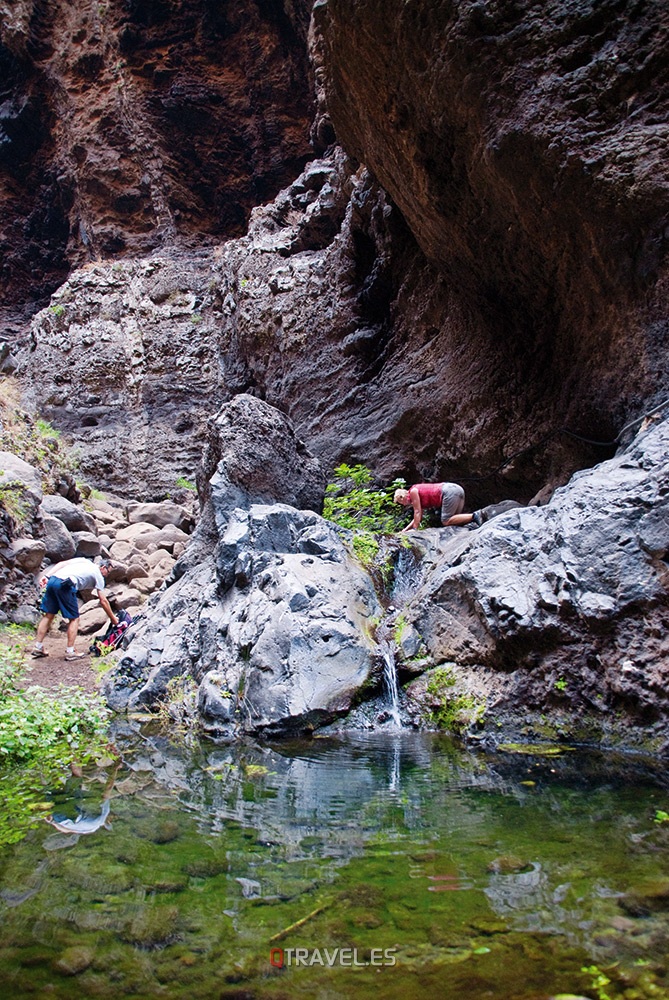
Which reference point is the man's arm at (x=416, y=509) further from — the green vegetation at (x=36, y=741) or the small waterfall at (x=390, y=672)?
the green vegetation at (x=36, y=741)

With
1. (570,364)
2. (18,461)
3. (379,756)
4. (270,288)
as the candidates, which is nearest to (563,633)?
(379,756)

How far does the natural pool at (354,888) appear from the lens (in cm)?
195

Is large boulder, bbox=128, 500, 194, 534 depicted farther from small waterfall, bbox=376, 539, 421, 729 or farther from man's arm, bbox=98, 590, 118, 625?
small waterfall, bbox=376, 539, 421, 729

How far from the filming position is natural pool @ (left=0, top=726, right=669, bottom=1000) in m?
1.95

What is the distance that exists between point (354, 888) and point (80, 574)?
7.43 meters

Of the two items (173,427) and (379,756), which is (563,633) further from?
(173,427)

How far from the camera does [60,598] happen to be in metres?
8.71

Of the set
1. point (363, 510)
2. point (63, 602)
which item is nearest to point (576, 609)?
point (363, 510)

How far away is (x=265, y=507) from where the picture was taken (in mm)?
7961

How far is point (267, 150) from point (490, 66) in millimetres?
19047

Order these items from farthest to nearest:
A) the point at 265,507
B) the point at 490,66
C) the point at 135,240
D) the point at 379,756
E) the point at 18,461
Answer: the point at 135,240 → the point at 18,461 → the point at 265,507 → the point at 490,66 → the point at 379,756

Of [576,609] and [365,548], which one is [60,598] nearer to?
[365,548]

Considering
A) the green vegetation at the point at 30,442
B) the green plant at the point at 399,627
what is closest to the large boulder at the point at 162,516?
the green vegetation at the point at 30,442


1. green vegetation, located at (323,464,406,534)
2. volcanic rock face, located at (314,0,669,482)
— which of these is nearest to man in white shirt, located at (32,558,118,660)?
green vegetation, located at (323,464,406,534)
